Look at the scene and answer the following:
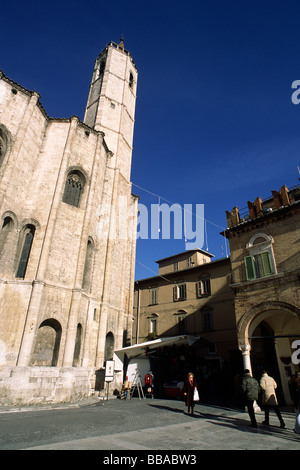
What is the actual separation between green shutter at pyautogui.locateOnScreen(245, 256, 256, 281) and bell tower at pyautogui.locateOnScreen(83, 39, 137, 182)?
14242 millimetres

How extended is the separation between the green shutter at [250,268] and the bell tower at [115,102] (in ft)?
46.7

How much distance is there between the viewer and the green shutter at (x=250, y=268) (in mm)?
13383

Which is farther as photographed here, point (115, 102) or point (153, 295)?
point (153, 295)

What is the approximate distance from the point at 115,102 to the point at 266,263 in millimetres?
22038

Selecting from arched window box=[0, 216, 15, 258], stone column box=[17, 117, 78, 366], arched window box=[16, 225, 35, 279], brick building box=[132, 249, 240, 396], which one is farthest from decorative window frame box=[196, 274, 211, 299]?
arched window box=[0, 216, 15, 258]

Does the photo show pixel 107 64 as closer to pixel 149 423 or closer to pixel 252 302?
pixel 252 302

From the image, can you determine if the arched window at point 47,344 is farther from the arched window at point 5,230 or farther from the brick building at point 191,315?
the brick building at point 191,315

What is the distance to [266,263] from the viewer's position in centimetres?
1316

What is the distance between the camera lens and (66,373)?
13500 mm

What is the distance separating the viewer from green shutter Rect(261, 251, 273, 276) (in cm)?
1297

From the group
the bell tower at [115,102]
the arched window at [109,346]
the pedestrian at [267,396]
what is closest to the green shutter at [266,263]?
the pedestrian at [267,396]

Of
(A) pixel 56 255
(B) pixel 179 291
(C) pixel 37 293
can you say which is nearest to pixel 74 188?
(A) pixel 56 255

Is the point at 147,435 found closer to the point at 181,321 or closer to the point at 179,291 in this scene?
the point at 181,321
